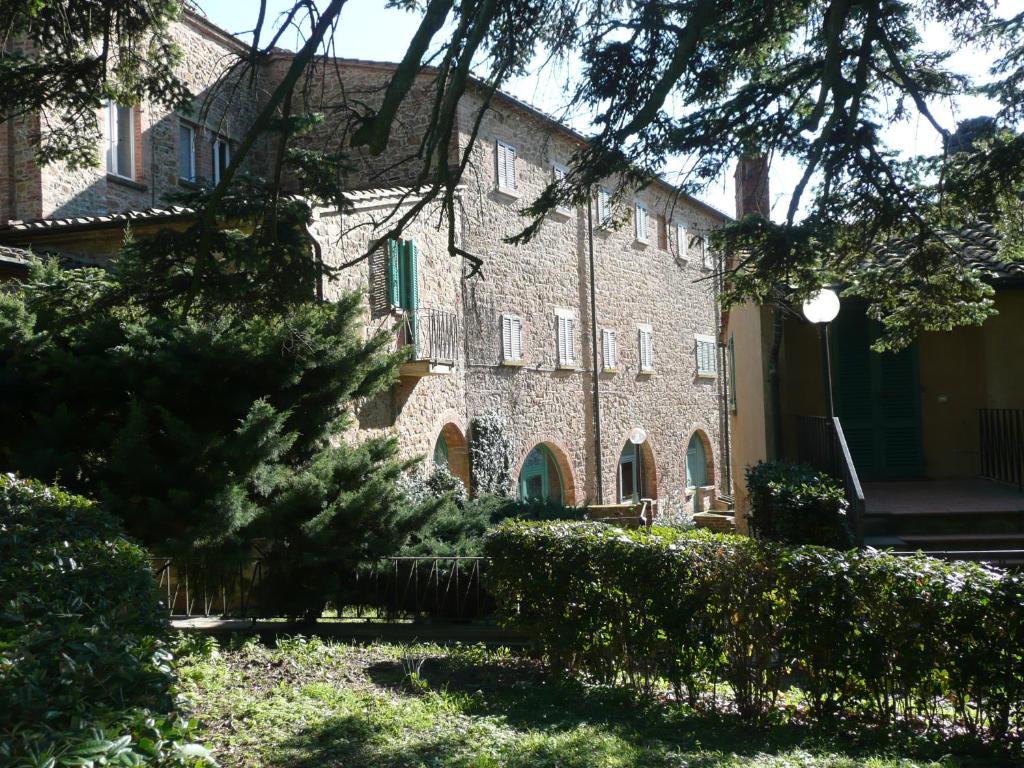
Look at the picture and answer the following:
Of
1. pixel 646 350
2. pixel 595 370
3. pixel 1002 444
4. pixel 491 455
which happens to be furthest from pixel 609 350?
pixel 1002 444

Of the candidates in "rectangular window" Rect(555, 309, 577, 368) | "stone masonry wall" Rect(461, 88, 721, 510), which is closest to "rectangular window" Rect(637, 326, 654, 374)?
"stone masonry wall" Rect(461, 88, 721, 510)

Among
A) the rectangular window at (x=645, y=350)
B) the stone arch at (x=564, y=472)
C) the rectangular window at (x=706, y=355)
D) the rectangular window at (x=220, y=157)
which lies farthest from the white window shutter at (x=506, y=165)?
the rectangular window at (x=706, y=355)

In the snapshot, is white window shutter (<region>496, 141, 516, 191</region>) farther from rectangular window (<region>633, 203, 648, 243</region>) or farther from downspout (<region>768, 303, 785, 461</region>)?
downspout (<region>768, 303, 785, 461</region>)

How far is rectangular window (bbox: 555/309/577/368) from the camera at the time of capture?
876 inches

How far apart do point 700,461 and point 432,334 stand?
16465 mm

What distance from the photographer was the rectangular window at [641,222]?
2613 cm

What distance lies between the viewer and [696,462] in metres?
30.0

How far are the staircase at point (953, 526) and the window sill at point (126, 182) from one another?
14.1 metres

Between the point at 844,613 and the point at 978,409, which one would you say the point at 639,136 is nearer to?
the point at 844,613

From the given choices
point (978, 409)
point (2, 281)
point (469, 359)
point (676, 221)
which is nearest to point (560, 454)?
point (469, 359)

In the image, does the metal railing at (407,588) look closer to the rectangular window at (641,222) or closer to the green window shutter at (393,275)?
the green window shutter at (393,275)

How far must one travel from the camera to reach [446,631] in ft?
30.8

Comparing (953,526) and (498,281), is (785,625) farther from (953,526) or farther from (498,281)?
(498,281)

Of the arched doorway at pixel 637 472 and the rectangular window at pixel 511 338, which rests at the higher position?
the rectangular window at pixel 511 338
